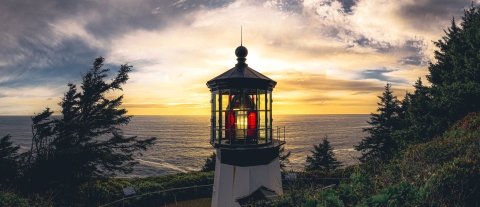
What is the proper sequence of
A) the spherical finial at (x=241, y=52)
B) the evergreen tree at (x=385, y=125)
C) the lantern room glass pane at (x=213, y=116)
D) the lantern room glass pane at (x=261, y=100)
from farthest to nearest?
the evergreen tree at (x=385, y=125), the spherical finial at (x=241, y=52), the lantern room glass pane at (x=261, y=100), the lantern room glass pane at (x=213, y=116)

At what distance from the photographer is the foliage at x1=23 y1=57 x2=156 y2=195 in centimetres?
1227

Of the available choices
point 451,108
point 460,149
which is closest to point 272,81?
point 460,149

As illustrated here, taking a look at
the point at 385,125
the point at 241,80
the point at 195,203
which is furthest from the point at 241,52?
the point at 385,125

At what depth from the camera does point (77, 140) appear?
14.6 m

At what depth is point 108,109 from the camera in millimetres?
15641

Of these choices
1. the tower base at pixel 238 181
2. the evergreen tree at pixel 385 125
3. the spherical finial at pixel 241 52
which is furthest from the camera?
the evergreen tree at pixel 385 125

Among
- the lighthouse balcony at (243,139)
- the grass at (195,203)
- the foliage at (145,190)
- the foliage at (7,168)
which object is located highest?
the lighthouse balcony at (243,139)

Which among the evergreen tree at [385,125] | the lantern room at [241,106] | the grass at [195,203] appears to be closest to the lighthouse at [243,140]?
the lantern room at [241,106]

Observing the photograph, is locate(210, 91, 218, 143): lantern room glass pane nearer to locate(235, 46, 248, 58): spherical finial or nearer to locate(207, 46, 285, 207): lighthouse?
locate(207, 46, 285, 207): lighthouse

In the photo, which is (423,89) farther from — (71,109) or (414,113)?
→ (71,109)

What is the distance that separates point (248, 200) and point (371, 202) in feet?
15.5

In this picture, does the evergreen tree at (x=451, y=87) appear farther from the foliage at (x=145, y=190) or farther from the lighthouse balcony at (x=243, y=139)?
the foliage at (x=145, y=190)

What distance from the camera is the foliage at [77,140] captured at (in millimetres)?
12266

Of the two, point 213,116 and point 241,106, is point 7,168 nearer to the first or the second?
point 213,116
